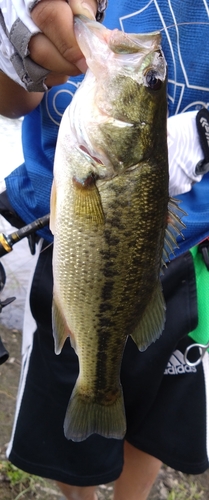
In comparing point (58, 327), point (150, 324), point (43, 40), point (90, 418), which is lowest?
point (90, 418)

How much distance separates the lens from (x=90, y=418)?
1.47m

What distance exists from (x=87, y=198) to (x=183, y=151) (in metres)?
0.65

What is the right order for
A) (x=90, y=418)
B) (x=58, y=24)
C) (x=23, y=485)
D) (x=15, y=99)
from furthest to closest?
1. (x=23, y=485)
2. (x=15, y=99)
3. (x=90, y=418)
4. (x=58, y=24)

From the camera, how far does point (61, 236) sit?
120 centimetres

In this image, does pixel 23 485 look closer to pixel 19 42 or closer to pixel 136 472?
pixel 136 472

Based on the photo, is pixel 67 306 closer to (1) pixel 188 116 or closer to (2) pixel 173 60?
(1) pixel 188 116

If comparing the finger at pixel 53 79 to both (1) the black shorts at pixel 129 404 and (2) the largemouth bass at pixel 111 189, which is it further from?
(1) the black shorts at pixel 129 404

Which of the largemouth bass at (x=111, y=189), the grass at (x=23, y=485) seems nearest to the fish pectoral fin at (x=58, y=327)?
the largemouth bass at (x=111, y=189)

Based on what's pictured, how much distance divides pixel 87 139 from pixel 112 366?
0.66m

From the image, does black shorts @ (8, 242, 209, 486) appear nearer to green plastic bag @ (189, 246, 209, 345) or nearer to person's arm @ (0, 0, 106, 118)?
green plastic bag @ (189, 246, 209, 345)

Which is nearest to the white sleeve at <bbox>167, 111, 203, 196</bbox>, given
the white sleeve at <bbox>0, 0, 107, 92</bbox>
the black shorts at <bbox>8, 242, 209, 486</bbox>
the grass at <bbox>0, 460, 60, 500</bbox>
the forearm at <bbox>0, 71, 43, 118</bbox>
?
the black shorts at <bbox>8, 242, 209, 486</bbox>

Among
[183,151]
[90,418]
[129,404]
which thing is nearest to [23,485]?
[129,404]

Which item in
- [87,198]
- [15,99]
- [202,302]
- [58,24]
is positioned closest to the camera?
[58,24]

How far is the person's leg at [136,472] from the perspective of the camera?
7.32 ft
